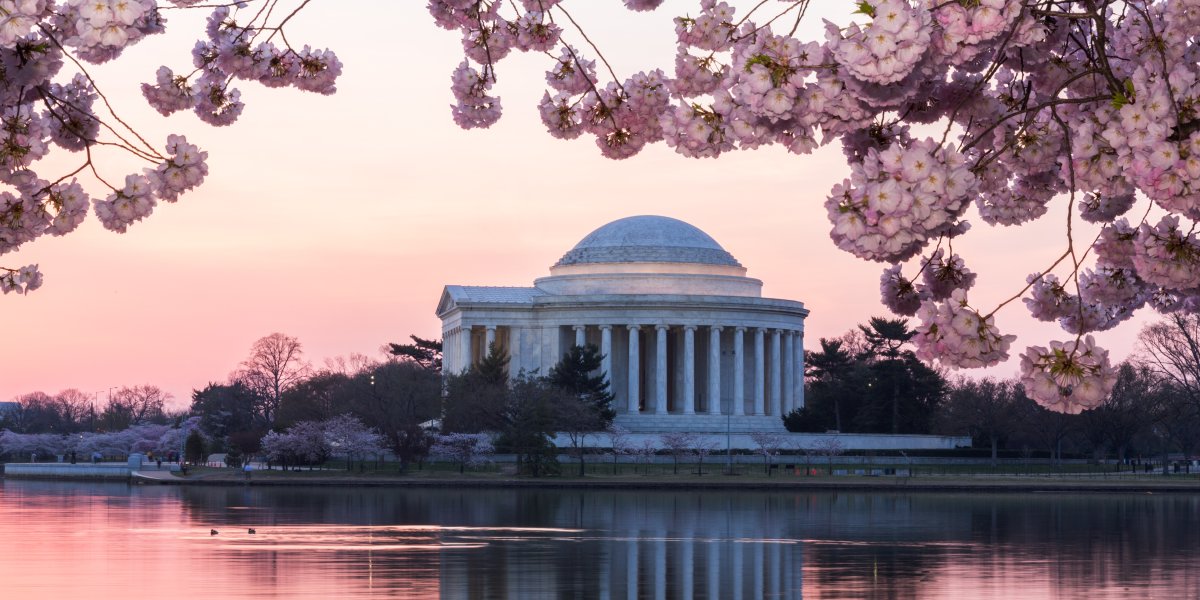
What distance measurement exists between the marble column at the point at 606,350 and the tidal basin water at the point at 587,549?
51754mm

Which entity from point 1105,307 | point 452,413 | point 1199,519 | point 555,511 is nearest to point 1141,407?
point 452,413

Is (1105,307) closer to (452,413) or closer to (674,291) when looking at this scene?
(452,413)

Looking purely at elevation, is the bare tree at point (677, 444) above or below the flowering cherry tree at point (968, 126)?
below

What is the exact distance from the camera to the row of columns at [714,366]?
13488cm

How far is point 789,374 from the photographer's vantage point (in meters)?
142

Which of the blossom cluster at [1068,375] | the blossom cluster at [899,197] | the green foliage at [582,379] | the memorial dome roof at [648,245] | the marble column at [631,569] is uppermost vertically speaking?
the memorial dome roof at [648,245]

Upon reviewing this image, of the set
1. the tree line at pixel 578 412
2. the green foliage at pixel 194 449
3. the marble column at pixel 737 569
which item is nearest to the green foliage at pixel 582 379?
the tree line at pixel 578 412

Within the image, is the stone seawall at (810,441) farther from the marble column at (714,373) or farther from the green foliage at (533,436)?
the green foliage at (533,436)

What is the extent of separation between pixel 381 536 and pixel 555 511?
1758 centimetres

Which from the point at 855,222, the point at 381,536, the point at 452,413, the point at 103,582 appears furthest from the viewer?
the point at 452,413

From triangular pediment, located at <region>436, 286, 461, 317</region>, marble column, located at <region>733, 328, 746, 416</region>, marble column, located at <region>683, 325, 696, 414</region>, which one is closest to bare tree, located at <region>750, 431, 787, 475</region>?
marble column, located at <region>733, 328, 746, 416</region>

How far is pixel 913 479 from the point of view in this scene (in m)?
103

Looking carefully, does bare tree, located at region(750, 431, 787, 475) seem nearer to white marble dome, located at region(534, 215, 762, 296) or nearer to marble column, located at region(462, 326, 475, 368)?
white marble dome, located at region(534, 215, 762, 296)

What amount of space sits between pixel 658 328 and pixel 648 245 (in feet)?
29.3
